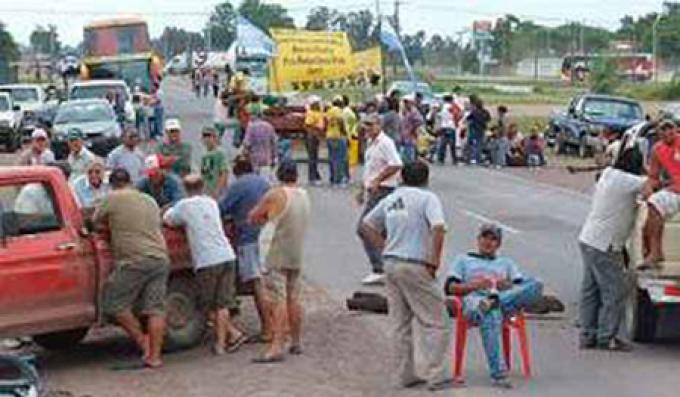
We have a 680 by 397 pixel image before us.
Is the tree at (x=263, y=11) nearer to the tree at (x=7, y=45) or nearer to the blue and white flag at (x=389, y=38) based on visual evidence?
the tree at (x=7, y=45)

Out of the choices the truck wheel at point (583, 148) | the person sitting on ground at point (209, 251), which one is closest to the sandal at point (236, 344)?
the person sitting on ground at point (209, 251)

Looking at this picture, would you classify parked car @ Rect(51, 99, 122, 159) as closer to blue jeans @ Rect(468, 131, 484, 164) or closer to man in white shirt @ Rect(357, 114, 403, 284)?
blue jeans @ Rect(468, 131, 484, 164)

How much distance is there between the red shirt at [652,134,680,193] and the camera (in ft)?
42.9

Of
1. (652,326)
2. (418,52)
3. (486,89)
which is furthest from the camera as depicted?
(418,52)

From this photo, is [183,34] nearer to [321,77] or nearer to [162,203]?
[321,77]

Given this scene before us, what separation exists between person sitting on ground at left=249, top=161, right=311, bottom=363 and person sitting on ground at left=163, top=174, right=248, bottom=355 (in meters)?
0.33

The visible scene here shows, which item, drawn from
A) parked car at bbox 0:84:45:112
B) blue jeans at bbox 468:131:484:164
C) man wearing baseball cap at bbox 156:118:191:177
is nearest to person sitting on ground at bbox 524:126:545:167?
blue jeans at bbox 468:131:484:164

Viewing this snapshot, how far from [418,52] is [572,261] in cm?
16009

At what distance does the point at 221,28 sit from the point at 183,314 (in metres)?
161

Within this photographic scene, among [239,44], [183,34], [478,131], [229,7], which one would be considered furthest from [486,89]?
[183,34]

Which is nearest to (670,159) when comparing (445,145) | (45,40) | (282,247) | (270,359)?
(282,247)

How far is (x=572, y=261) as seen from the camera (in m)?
18.5

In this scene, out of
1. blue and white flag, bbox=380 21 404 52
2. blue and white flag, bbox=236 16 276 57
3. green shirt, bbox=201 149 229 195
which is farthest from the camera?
blue and white flag, bbox=236 16 276 57

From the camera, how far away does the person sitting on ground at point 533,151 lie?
36534mm
